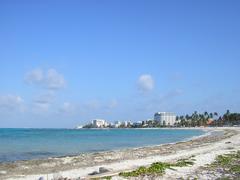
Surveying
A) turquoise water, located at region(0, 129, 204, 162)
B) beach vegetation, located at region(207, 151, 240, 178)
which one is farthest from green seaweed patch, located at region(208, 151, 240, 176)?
turquoise water, located at region(0, 129, 204, 162)

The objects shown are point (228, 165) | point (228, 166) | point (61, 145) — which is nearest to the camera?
point (228, 166)

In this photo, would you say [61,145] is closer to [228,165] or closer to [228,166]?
[228,165]

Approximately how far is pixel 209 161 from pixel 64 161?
36.9ft

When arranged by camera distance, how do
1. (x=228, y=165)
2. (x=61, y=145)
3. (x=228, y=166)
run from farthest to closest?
(x=61, y=145)
(x=228, y=165)
(x=228, y=166)

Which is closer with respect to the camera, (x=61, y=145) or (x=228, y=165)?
(x=228, y=165)

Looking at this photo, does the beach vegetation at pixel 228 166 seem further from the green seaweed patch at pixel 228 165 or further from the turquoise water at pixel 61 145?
the turquoise water at pixel 61 145

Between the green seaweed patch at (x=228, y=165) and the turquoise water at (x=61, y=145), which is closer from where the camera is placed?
the green seaweed patch at (x=228, y=165)

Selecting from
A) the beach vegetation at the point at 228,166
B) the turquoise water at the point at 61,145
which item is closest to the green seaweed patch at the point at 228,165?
the beach vegetation at the point at 228,166

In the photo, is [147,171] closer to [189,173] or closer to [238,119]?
[189,173]

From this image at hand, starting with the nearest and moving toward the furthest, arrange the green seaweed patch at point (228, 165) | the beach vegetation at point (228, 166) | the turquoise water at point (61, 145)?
the beach vegetation at point (228, 166) → the green seaweed patch at point (228, 165) → the turquoise water at point (61, 145)

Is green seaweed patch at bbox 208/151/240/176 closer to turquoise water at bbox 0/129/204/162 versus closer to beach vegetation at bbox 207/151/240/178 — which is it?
beach vegetation at bbox 207/151/240/178

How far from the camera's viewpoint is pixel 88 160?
28.0 metres

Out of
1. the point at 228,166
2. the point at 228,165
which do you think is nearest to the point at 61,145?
the point at 228,165

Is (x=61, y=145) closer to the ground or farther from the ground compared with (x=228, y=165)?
closer to the ground
